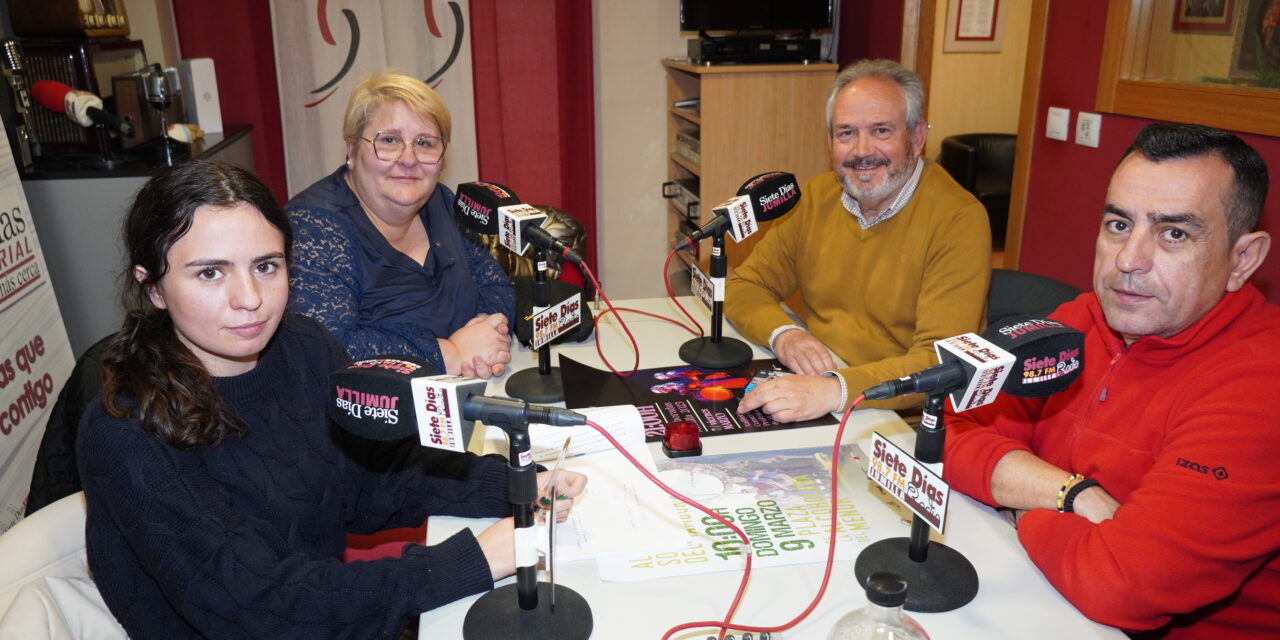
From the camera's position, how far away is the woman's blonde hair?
1.98 metres

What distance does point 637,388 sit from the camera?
174cm

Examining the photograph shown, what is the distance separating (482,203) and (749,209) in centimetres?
56

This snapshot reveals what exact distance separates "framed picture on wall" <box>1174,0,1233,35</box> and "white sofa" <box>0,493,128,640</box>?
9.29 feet

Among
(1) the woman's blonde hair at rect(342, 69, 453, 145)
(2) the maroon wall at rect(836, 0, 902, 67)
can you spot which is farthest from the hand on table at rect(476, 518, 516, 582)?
(2) the maroon wall at rect(836, 0, 902, 67)

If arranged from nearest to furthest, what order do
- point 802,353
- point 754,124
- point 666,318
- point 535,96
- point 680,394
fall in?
point 680,394
point 802,353
point 666,318
point 754,124
point 535,96

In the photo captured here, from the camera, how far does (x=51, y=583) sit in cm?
109

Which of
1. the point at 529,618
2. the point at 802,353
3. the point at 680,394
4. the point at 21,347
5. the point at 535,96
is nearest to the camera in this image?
the point at 529,618

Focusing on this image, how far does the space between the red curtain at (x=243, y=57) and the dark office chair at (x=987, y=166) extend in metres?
3.72

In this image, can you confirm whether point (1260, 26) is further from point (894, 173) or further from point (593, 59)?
point (593, 59)

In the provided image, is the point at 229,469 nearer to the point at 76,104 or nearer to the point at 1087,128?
the point at 76,104

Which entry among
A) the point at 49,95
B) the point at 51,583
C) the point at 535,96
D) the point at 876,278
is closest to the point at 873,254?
the point at 876,278

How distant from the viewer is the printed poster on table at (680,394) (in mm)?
1580

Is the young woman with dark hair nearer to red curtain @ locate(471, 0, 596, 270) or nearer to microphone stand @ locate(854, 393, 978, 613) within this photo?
microphone stand @ locate(854, 393, 978, 613)

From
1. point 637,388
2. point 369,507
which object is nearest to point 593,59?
point 637,388
